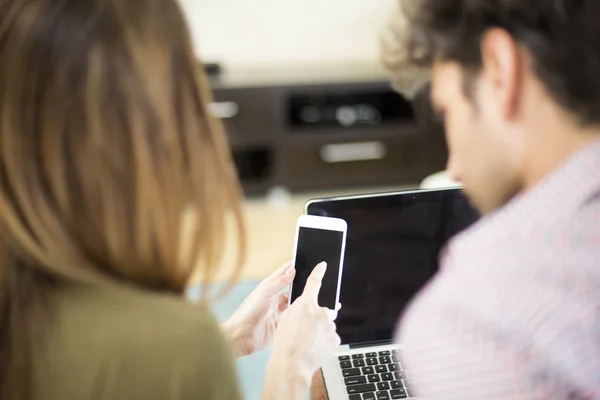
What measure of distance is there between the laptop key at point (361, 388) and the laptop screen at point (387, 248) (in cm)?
8

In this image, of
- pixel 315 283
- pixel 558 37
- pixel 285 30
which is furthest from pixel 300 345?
pixel 285 30

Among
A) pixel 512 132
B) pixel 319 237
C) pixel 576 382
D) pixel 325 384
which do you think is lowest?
pixel 325 384

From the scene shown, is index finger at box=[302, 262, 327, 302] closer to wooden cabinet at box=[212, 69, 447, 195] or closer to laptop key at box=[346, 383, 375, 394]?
laptop key at box=[346, 383, 375, 394]

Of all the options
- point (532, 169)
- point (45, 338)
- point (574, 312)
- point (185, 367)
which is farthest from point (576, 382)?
point (45, 338)

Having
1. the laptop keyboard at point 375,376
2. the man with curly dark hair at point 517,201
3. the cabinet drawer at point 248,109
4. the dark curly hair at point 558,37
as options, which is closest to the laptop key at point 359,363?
the laptop keyboard at point 375,376

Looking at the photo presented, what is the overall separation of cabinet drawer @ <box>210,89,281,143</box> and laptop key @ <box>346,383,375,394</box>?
6.03 feet

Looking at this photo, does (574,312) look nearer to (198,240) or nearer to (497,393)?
(497,393)

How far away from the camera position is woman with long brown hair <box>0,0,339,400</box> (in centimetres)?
52

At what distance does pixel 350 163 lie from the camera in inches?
112

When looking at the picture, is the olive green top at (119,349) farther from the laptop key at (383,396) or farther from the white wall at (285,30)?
the white wall at (285,30)

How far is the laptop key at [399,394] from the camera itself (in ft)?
2.92

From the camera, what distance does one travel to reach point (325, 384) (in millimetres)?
898

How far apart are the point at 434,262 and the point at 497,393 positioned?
502 millimetres

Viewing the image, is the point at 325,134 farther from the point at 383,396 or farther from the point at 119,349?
the point at 119,349
